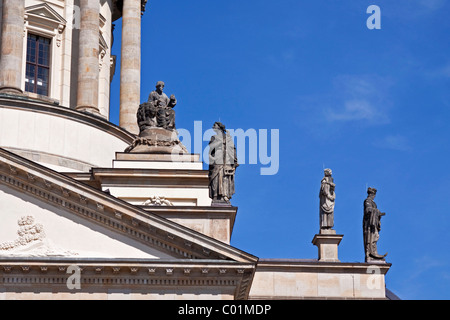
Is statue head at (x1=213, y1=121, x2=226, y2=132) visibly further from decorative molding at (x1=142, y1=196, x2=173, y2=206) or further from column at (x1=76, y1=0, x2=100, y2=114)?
column at (x1=76, y1=0, x2=100, y2=114)

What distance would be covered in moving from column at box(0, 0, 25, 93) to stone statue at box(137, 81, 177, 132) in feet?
17.7

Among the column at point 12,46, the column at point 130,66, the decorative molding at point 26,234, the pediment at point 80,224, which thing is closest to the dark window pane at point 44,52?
the column at point 12,46

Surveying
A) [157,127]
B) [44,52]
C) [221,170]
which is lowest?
[221,170]

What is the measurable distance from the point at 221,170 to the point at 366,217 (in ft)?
16.3

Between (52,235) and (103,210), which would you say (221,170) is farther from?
(52,235)

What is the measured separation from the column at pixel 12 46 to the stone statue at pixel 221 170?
31.9ft

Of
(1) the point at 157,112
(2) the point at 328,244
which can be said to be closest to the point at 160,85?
(1) the point at 157,112

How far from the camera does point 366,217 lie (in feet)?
128

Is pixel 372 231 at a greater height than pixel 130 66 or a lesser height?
lesser

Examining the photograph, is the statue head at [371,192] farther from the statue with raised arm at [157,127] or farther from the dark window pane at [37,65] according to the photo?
the dark window pane at [37,65]

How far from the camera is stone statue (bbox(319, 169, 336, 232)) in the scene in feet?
128
